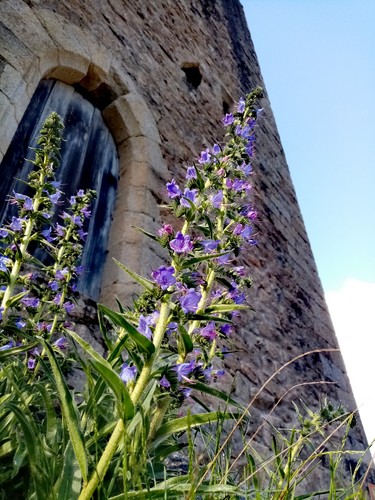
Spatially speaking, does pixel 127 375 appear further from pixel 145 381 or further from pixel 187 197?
pixel 187 197

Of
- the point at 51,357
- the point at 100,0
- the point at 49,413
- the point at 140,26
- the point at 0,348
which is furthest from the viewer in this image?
the point at 140,26

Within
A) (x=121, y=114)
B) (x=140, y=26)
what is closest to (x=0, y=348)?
(x=121, y=114)

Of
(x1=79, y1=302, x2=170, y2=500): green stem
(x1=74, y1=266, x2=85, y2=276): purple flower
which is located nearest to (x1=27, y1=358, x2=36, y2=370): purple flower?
(x1=74, y1=266, x2=85, y2=276): purple flower

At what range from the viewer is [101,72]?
333 cm

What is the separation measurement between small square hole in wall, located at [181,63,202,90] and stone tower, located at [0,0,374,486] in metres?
0.01

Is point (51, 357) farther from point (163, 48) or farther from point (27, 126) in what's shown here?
point (163, 48)

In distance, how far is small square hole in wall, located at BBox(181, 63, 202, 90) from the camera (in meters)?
4.80

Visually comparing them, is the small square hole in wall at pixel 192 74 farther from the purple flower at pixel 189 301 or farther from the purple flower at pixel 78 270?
the purple flower at pixel 189 301

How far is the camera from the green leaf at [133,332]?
97 cm

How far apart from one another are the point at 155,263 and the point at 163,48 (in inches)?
104

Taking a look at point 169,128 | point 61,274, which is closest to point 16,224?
point 61,274

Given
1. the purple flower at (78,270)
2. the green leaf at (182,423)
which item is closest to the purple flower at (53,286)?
the purple flower at (78,270)

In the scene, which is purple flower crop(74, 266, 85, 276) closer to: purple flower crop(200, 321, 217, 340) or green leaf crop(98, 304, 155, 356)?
purple flower crop(200, 321, 217, 340)

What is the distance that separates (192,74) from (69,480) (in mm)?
4725
